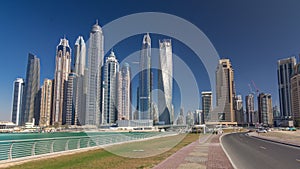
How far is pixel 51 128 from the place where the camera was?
191 metres

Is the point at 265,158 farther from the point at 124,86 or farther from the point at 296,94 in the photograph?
the point at 296,94

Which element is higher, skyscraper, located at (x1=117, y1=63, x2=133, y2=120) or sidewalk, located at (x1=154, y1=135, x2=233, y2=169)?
skyscraper, located at (x1=117, y1=63, x2=133, y2=120)

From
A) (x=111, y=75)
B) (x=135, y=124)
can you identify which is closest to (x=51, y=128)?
(x=135, y=124)

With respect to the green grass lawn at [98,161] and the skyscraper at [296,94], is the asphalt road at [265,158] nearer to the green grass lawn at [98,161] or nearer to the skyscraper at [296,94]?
the green grass lawn at [98,161]

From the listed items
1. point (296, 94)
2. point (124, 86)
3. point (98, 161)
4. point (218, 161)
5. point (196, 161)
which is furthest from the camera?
point (296, 94)

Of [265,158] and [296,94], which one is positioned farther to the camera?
[296,94]

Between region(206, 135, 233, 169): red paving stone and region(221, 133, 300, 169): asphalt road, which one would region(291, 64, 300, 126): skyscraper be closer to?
region(221, 133, 300, 169): asphalt road

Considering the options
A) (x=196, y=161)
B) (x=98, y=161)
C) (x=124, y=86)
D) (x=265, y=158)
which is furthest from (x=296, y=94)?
(x=98, y=161)

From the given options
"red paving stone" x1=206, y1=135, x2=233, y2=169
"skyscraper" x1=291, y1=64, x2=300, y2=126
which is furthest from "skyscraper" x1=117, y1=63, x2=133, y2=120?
"skyscraper" x1=291, y1=64, x2=300, y2=126

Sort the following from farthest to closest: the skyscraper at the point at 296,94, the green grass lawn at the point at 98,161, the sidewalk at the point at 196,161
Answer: the skyscraper at the point at 296,94
the green grass lawn at the point at 98,161
the sidewalk at the point at 196,161

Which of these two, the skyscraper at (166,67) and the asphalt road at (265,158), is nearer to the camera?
the asphalt road at (265,158)

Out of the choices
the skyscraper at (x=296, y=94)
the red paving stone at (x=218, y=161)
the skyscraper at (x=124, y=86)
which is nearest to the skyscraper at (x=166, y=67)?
the skyscraper at (x=124, y=86)

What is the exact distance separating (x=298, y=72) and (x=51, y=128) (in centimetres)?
17870

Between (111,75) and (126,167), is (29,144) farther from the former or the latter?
(111,75)
